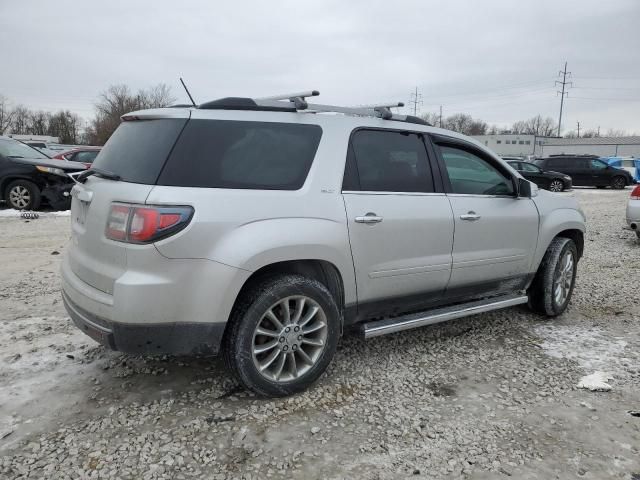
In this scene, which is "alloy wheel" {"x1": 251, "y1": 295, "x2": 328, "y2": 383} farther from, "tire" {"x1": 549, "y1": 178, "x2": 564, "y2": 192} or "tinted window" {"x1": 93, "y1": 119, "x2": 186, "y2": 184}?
"tire" {"x1": 549, "y1": 178, "x2": 564, "y2": 192}

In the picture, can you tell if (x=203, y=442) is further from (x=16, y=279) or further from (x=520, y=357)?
(x=16, y=279)

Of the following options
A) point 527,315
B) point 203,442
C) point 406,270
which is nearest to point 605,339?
point 527,315

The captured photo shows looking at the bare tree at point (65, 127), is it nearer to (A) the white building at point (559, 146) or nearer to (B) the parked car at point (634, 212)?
(A) the white building at point (559, 146)

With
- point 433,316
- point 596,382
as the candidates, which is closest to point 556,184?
point 596,382

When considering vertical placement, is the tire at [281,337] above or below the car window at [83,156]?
below

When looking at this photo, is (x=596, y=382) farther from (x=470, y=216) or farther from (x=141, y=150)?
(x=141, y=150)

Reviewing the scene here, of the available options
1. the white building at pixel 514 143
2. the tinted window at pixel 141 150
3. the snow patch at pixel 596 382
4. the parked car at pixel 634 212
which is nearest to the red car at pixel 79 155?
the tinted window at pixel 141 150

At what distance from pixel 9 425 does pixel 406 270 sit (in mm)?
2637

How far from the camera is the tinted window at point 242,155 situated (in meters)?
2.95

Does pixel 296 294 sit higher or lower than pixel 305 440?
higher

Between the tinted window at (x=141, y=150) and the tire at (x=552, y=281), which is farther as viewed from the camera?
the tire at (x=552, y=281)

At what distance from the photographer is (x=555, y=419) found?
10.3 feet

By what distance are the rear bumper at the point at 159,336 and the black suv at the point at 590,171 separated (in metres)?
26.1

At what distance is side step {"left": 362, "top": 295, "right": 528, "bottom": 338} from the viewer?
364 cm
